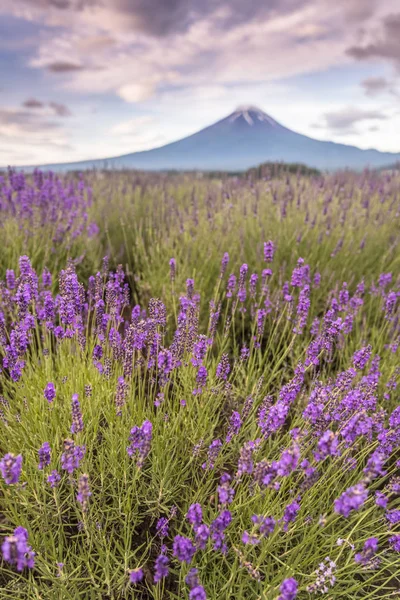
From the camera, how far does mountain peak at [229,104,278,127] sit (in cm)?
17254

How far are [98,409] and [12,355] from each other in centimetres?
51

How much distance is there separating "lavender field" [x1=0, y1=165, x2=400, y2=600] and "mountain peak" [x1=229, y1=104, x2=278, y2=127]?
604 feet

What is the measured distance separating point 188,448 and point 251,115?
647 feet

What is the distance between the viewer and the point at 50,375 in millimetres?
2156

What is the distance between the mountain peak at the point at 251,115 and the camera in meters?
173

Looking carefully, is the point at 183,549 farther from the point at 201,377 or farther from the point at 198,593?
the point at 201,377

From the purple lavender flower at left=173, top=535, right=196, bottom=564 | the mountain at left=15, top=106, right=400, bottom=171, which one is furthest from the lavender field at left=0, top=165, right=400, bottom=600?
A: the mountain at left=15, top=106, right=400, bottom=171

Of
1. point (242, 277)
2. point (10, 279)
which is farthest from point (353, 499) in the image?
point (10, 279)

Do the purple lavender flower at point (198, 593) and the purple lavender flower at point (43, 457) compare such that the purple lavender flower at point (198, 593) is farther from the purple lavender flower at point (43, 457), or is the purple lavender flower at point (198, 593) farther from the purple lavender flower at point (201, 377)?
the purple lavender flower at point (201, 377)

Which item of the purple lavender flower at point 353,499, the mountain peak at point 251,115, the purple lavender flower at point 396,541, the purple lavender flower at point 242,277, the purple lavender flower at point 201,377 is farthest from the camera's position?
the mountain peak at point 251,115

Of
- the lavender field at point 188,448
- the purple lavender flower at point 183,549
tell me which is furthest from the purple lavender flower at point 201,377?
the purple lavender flower at point 183,549

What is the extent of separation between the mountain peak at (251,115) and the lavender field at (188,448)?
604 ft

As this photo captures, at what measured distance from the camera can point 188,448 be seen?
6.88 feet

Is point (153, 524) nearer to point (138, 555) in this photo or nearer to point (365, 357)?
point (138, 555)
